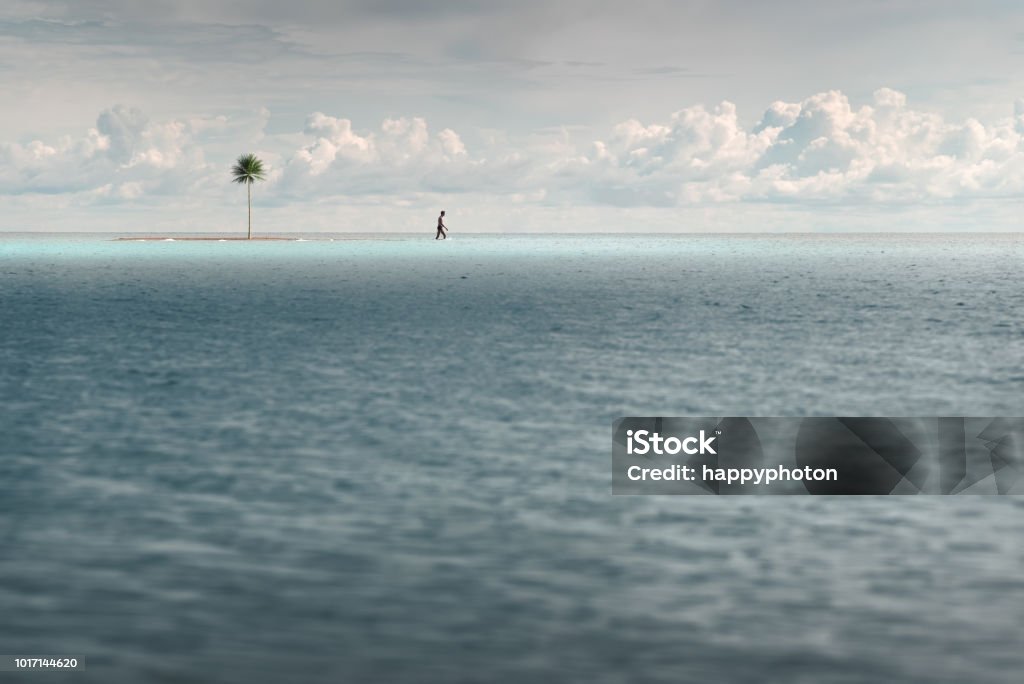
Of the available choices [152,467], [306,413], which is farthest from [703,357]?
[152,467]

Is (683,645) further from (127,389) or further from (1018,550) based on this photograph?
(127,389)

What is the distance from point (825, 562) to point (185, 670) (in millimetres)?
9849

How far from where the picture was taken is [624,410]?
109 ft

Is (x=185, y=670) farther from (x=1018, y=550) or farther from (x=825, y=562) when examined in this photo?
(x=1018, y=550)

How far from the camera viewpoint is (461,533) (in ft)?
63.8

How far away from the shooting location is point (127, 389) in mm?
37562

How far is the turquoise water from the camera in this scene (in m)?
13.9

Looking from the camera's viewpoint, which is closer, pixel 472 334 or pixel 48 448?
pixel 48 448

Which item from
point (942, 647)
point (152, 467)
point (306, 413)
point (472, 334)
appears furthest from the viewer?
point (472, 334)

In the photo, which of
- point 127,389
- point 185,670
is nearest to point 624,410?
point 127,389

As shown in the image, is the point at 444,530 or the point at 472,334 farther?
the point at 472,334

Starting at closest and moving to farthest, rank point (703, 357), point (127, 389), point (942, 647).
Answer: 1. point (942, 647)
2. point (127, 389)
3. point (703, 357)

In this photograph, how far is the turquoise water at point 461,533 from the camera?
45.6 feet

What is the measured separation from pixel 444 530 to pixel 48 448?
12.4 metres
